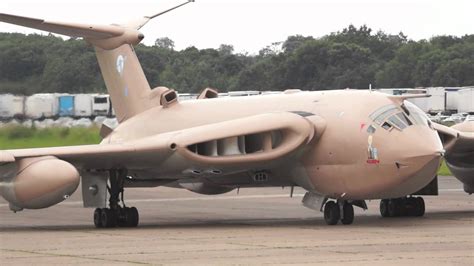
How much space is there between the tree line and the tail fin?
23.1 feet

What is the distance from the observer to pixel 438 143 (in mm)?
25469

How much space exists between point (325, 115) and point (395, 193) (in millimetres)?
2233

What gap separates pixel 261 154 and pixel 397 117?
2944 mm

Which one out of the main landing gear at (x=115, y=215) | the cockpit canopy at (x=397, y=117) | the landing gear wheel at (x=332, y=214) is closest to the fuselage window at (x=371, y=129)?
the cockpit canopy at (x=397, y=117)

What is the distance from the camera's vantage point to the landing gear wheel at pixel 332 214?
26.1m

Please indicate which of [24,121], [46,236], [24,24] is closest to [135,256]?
[46,236]

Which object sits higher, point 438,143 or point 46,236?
point 438,143

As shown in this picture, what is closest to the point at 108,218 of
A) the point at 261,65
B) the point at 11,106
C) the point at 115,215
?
the point at 115,215

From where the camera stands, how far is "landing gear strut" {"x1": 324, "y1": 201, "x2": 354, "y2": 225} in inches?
1028

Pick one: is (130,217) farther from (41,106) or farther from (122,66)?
(41,106)

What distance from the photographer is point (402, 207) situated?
29.2m

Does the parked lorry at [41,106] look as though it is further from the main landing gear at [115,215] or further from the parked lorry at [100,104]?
the main landing gear at [115,215]

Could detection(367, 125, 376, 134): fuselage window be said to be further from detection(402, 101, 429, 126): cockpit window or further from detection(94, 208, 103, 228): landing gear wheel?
detection(94, 208, 103, 228): landing gear wheel

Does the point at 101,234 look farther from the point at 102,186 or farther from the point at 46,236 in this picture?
the point at 102,186
